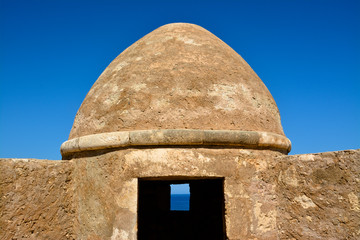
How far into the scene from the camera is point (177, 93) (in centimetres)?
337

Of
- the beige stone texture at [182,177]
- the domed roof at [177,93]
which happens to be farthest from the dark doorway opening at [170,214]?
the beige stone texture at [182,177]

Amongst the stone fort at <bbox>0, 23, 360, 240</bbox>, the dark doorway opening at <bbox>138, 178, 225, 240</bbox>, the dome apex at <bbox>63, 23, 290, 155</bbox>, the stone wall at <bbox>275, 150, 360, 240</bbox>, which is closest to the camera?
the stone wall at <bbox>275, 150, 360, 240</bbox>

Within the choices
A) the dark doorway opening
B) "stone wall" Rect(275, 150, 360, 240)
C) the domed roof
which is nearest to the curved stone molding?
the domed roof

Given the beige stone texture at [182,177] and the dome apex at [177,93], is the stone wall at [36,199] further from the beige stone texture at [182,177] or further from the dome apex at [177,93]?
the dome apex at [177,93]

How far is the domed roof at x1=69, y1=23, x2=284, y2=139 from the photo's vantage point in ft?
10.8

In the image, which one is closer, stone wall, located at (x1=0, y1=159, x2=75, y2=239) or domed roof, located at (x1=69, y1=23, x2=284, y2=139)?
stone wall, located at (x1=0, y1=159, x2=75, y2=239)

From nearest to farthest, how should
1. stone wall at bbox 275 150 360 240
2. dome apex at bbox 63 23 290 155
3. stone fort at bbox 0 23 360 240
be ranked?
stone wall at bbox 275 150 360 240 < stone fort at bbox 0 23 360 240 < dome apex at bbox 63 23 290 155

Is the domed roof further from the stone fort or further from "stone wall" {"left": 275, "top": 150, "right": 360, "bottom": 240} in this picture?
"stone wall" {"left": 275, "top": 150, "right": 360, "bottom": 240}

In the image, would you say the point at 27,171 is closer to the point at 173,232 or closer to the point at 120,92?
the point at 120,92

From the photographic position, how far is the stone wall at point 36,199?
311 cm

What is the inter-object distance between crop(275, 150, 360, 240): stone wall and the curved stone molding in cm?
37

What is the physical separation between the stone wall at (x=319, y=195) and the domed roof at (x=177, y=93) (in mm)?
595

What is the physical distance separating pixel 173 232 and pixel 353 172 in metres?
4.37

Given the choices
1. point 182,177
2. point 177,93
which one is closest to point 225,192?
point 182,177
